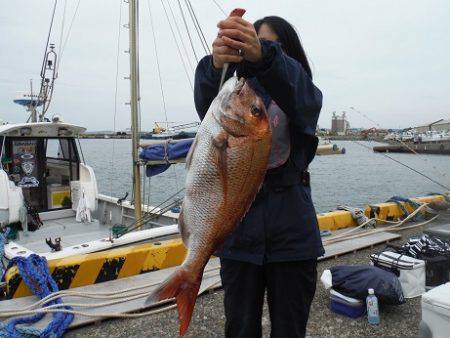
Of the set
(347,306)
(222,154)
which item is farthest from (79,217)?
(222,154)

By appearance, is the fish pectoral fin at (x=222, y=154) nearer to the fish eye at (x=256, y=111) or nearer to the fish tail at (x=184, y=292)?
the fish eye at (x=256, y=111)

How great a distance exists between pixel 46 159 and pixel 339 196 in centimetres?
1972

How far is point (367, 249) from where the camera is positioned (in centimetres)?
635

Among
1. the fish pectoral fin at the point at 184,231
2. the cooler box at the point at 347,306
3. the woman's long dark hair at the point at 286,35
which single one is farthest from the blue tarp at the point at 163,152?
the fish pectoral fin at the point at 184,231

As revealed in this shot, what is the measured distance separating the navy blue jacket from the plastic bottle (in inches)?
87.6

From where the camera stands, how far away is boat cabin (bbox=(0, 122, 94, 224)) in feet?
29.1

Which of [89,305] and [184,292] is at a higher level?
[184,292]

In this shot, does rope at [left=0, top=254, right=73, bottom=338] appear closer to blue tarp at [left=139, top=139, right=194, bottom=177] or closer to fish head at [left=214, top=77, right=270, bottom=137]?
fish head at [left=214, top=77, right=270, bottom=137]

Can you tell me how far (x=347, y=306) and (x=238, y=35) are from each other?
3309 millimetres

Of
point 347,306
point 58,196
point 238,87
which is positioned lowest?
point 347,306

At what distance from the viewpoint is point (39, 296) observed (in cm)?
429

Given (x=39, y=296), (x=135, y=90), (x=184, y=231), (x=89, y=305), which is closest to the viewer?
(x=184, y=231)

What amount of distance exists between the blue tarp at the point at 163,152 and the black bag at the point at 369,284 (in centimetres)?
341

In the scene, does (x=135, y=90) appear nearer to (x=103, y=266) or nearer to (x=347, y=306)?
(x=103, y=266)
